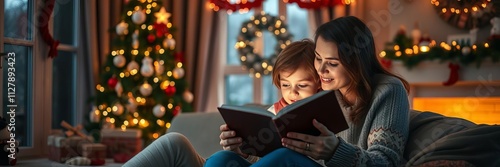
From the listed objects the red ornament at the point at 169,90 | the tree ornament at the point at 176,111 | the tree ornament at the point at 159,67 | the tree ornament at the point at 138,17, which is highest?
the tree ornament at the point at 138,17

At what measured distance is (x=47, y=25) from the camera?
551 centimetres

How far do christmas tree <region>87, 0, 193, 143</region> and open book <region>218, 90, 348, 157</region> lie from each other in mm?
3653

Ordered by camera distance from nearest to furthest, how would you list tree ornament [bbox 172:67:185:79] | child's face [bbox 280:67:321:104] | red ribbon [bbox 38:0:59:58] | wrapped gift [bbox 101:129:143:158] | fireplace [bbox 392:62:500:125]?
1. child's face [bbox 280:67:321:104]
2. wrapped gift [bbox 101:129:143:158]
3. red ribbon [bbox 38:0:59:58]
4. fireplace [bbox 392:62:500:125]
5. tree ornament [bbox 172:67:185:79]

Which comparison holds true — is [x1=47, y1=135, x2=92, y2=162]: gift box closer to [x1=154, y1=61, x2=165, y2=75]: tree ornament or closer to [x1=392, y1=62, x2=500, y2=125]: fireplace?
[x1=154, y1=61, x2=165, y2=75]: tree ornament

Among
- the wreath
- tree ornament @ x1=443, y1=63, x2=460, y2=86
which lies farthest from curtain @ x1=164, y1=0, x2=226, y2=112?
tree ornament @ x1=443, y1=63, x2=460, y2=86

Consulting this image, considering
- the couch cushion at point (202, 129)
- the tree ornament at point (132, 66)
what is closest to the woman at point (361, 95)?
the couch cushion at point (202, 129)

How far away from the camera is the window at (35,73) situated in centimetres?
504

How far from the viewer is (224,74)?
6.96 meters

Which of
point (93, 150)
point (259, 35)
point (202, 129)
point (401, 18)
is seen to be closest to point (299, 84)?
point (202, 129)

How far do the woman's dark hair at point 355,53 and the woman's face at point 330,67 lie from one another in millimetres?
14

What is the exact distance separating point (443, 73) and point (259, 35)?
1674mm

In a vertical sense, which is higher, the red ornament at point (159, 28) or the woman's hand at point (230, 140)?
the red ornament at point (159, 28)

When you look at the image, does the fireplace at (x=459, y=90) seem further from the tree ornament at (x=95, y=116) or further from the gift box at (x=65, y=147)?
the gift box at (x=65, y=147)

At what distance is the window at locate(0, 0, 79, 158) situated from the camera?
5039mm
